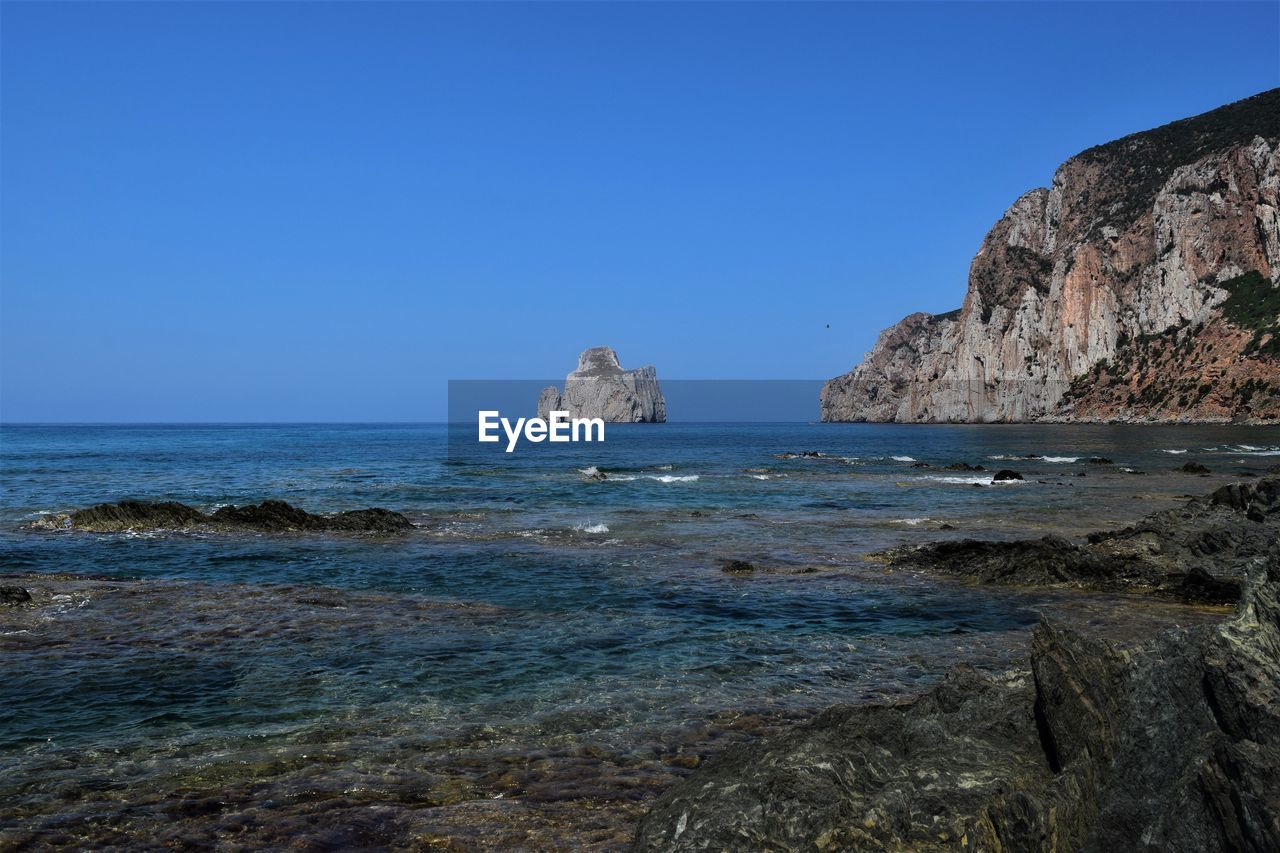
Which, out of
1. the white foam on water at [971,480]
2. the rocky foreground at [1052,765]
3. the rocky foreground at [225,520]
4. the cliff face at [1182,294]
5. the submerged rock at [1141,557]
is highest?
the cliff face at [1182,294]

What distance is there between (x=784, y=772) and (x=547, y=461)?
7320 centimetres

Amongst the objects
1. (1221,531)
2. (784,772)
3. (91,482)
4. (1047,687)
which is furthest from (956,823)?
(91,482)

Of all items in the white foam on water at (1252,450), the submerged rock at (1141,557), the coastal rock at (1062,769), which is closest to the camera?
the coastal rock at (1062,769)

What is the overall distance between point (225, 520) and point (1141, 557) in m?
29.1

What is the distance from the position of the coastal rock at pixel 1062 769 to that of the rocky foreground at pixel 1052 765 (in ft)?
0.03

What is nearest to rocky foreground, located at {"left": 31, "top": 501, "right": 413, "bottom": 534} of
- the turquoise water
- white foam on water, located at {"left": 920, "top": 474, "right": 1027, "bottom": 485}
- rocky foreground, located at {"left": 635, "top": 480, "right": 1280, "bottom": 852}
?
the turquoise water

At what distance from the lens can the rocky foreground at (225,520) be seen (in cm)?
2950

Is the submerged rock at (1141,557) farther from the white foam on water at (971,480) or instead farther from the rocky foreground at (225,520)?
the white foam on water at (971,480)

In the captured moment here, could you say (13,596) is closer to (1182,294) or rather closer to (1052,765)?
(1052,765)

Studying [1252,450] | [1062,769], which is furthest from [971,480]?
[1062,769]

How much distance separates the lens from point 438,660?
12656 mm

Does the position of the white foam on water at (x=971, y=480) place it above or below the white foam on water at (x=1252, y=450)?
below

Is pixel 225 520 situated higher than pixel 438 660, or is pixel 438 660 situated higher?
pixel 438 660

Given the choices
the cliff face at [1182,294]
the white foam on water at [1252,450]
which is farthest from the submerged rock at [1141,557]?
the cliff face at [1182,294]
